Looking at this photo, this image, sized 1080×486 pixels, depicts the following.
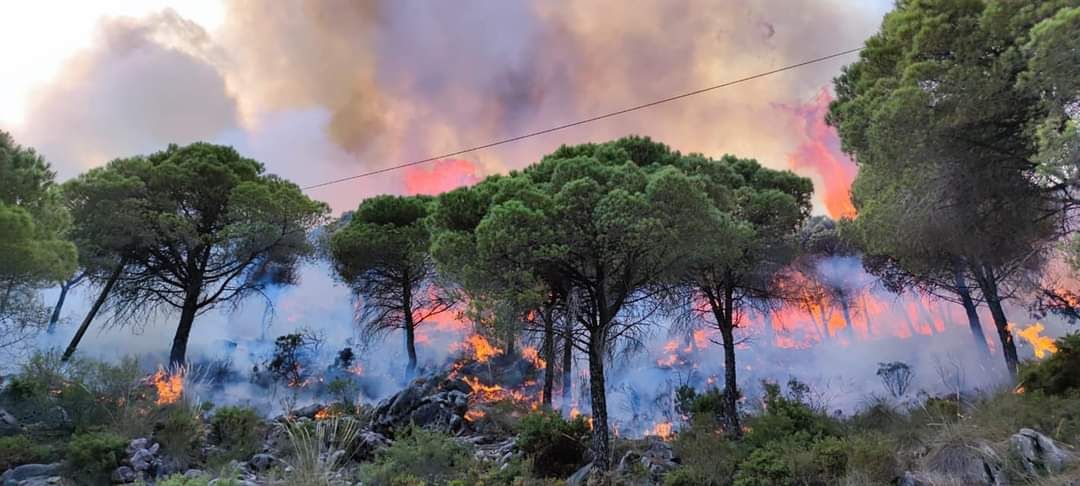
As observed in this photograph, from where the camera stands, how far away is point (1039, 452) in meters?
6.05

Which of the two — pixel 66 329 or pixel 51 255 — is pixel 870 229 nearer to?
pixel 51 255

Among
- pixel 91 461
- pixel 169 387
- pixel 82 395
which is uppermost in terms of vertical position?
pixel 169 387

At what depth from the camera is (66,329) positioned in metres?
20.0

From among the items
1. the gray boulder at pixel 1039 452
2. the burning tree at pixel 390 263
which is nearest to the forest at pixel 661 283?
the gray boulder at pixel 1039 452

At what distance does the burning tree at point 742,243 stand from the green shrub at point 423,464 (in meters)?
6.17

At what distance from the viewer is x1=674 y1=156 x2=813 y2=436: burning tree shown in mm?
12609

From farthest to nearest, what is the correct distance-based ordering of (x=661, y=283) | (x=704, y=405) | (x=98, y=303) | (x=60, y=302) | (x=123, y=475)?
1. (x=60, y=302)
2. (x=98, y=303)
3. (x=704, y=405)
4. (x=661, y=283)
5. (x=123, y=475)

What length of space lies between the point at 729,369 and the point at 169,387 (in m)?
13.5

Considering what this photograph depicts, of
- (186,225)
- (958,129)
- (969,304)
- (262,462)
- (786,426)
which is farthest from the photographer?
(186,225)

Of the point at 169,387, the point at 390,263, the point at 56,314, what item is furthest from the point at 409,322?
the point at 56,314

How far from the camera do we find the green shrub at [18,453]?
360 inches

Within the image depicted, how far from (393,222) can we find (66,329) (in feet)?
41.6

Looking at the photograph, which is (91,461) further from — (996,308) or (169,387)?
(996,308)

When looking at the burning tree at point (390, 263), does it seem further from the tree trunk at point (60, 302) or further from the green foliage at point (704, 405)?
the green foliage at point (704, 405)
